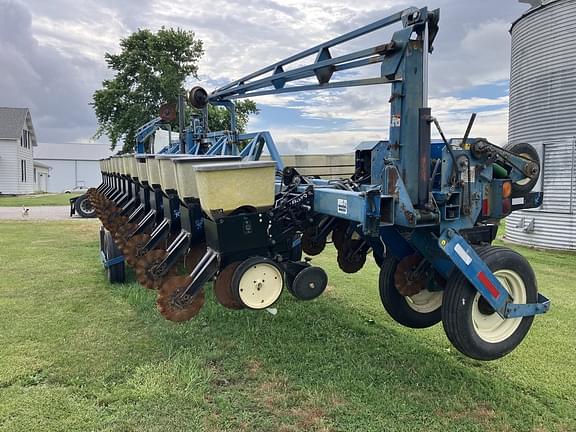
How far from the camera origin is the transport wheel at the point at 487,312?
10.1ft

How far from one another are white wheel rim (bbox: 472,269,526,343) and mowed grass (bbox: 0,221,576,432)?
1.47ft

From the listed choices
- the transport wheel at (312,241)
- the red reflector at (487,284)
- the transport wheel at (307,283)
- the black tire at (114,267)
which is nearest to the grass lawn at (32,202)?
the black tire at (114,267)

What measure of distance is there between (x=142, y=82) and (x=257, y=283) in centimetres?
2632

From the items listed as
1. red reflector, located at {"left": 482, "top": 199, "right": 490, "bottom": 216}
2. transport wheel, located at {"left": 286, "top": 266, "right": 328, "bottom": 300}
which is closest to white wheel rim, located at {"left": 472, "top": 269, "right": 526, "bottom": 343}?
red reflector, located at {"left": 482, "top": 199, "right": 490, "bottom": 216}

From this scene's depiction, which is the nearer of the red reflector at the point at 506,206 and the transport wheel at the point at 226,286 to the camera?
the transport wheel at the point at 226,286

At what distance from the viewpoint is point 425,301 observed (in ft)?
13.3

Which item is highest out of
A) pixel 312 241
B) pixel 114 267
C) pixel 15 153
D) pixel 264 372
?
pixel 15 153

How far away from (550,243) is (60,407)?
447 inches

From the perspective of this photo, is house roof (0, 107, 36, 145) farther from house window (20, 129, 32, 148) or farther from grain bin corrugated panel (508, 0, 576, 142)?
grain bin corrugated panel (508, 0, 576, 142)

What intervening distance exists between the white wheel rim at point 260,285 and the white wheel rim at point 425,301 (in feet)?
4.31

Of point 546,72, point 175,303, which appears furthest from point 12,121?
point 175,303

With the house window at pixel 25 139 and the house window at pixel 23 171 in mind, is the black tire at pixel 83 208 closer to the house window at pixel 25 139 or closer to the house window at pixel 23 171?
the house window at pixel 23 171

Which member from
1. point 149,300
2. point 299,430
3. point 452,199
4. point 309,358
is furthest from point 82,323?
point 452,199

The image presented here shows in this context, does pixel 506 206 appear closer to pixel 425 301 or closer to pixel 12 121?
pixel 425 301
